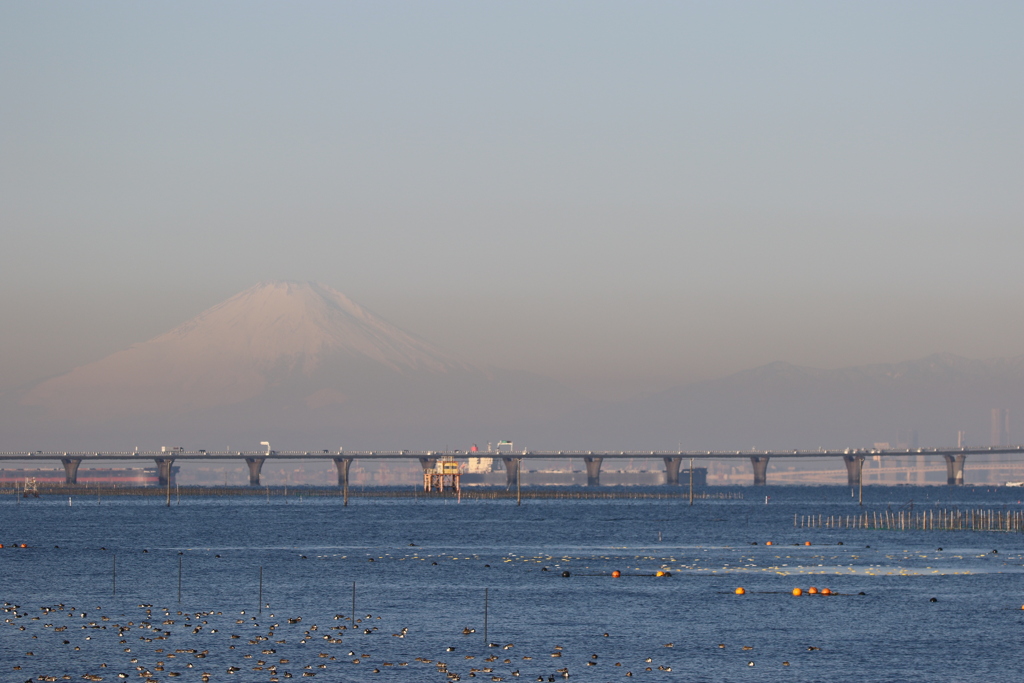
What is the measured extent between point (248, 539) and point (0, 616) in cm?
6731

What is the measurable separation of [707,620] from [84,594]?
36.2 m

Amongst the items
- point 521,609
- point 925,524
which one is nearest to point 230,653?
point 521,609

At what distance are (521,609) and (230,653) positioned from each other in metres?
21.0

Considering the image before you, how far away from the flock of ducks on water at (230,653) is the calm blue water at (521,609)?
173 millimetres

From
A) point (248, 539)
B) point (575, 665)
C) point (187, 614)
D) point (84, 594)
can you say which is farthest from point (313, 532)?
point (575, 665)

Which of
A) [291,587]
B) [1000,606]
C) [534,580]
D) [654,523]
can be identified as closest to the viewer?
[1000,606]

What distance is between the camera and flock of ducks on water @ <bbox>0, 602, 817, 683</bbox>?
5381cm

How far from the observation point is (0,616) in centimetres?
6919

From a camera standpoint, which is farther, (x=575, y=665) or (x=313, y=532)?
(x=313, y=532)

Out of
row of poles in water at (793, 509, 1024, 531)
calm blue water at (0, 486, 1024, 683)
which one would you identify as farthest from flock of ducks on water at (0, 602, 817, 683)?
row of poles in water at (793, 509, 1024, 531)

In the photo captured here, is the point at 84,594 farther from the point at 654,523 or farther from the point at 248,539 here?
the point at 654,523

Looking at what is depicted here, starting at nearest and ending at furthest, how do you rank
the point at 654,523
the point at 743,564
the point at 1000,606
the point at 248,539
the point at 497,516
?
the point at 1000,606, the point at 743,564, the point at 248,539, the point at 654,523, the point at 497,516

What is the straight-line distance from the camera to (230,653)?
58062 millimetres

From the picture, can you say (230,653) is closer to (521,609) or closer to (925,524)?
(521,609)
